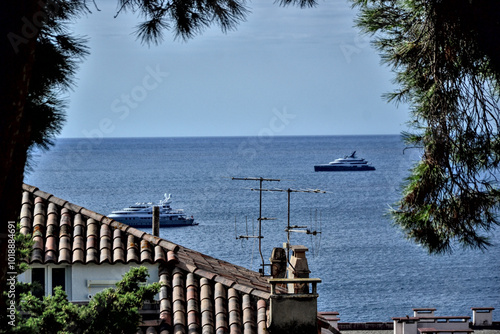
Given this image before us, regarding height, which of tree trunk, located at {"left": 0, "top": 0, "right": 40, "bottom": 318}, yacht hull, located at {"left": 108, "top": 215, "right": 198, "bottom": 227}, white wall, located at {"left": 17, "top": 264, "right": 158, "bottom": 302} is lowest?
white wall, located at {"left": 17, "top": 264, "right": 158, "bottom": 302}

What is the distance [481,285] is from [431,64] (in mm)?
55747

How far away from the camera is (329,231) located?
8281 centimetres

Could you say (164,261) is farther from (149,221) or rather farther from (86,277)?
(149,221)

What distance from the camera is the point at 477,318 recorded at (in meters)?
32.2

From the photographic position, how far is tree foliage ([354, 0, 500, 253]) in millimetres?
6520

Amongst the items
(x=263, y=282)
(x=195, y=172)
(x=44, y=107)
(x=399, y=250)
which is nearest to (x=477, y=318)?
(x=263, y=282)

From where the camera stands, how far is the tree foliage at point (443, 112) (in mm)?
6520

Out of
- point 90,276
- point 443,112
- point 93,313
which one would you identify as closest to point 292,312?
point 93,313

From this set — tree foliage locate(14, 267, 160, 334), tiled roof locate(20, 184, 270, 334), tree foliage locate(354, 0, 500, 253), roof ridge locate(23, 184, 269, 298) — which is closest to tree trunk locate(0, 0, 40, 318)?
tree foliage locate(354, 0, 500, 253)

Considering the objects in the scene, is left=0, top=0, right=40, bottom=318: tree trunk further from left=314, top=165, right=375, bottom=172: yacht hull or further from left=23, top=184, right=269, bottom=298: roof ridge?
left=314, top=165, right=375, bottom=172: yacht hull

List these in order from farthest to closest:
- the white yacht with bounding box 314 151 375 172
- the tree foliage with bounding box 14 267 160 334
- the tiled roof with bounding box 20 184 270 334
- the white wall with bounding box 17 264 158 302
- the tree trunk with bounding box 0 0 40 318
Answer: the white yacht with bounding box 314 151 375 172 → the white wall with bounding box 17 264 158 302 → the tiled roof with bounding box 20 184 270 334 → the tree foliage with bounding box 14 267 160 334 → the tree trunk with bounding box 0 0 40 318

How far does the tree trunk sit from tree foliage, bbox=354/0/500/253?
3.02 metres

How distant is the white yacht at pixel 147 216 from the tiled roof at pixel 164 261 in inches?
2961

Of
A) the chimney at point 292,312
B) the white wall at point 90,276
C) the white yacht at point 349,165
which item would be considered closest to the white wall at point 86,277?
the white wall at point 90,276
